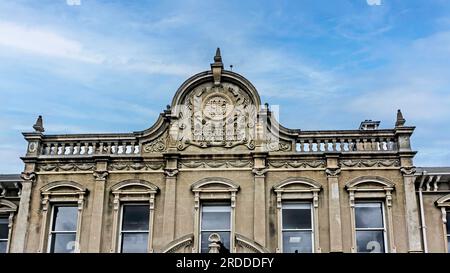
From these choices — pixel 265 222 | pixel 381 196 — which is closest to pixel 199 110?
pixel 265 222

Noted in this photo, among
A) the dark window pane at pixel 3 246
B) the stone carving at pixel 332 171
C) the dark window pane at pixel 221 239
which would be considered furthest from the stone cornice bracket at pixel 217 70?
the dark window pane at pixel 3 246

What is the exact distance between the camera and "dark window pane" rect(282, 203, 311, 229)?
14.4 m

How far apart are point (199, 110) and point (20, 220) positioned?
553 centimetres

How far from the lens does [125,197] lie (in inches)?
581

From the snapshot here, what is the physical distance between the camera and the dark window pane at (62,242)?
14.8 meters

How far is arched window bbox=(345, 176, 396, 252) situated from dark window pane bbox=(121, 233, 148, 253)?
208 inches

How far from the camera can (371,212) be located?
14531mm

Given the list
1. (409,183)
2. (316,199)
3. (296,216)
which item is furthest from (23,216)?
(409,183)

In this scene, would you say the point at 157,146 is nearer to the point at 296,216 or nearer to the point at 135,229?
the point at 135,229

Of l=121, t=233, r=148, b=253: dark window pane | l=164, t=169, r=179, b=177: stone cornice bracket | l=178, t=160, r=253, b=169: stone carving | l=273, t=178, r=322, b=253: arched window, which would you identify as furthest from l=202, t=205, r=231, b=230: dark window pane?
l=121, t=233, r=148, b=253: dark window pane

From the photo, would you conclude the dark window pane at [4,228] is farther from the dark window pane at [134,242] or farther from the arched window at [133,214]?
the dark window pane at [134,242]

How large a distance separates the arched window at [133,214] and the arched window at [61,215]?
960mm

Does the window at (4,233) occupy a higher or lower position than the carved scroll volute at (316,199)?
lower

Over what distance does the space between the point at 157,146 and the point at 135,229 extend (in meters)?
2.31
